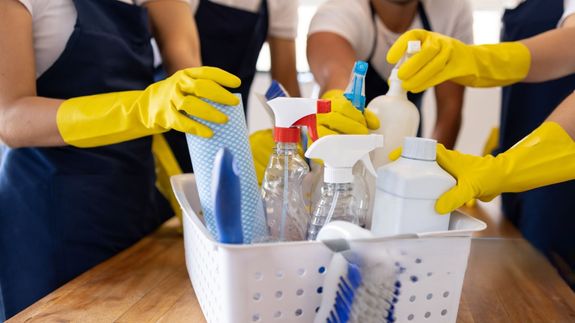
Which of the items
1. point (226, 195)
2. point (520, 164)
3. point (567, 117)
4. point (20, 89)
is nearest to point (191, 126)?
point (226, 195)

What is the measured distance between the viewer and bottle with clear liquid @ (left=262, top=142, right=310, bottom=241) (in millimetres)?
581

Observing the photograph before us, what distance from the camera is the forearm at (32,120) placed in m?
0.69

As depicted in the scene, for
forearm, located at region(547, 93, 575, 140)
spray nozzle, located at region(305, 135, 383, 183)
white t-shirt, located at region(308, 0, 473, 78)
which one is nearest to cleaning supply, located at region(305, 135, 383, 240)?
spray nozzle, located at region(305, 135, 383, 183)

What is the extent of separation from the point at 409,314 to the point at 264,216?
205 mm

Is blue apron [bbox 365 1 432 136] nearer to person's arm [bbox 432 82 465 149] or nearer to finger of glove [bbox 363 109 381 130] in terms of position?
person's arm [bbox 432 82 465 149]

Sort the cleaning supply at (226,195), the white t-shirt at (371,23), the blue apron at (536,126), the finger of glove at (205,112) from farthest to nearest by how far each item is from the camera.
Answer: the white t-shirt at (371,23) → the blue apron at (536,126) → the finger of glove at (205,112) → the cleaning supply at (226,195)

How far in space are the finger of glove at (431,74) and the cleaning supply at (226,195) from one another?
0.38 metres

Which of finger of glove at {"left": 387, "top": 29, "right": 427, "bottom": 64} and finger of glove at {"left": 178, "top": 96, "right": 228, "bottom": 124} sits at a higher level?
finger of glove at {"left": 387, "top": 29, "right": 427, "bottom": 64}

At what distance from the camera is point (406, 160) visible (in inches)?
20.7

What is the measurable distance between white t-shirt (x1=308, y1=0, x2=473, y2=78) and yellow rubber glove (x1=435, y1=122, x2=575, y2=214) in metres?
0.50

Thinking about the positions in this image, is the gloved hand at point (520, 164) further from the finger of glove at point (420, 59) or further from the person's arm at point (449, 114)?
the person's arm at point (449, 114)

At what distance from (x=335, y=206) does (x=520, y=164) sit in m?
0.32

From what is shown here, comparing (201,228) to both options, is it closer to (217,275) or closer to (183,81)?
(217,275)

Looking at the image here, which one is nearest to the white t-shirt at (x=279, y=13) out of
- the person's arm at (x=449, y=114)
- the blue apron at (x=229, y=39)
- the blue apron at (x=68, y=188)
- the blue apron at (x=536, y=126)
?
the blue apron at (x=229, y=39)
